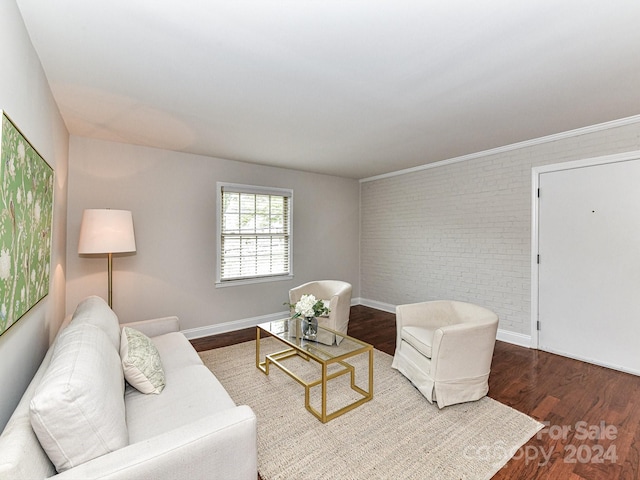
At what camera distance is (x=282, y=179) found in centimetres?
475

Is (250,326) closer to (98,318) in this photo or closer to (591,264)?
(98,318)

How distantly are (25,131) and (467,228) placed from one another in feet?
14.3

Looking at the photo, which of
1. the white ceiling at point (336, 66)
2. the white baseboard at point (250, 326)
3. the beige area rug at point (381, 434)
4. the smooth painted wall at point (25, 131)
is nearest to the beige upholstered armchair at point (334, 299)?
the beige area rug at point (381, 434)

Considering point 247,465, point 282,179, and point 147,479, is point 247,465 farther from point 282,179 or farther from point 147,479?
point 282,179

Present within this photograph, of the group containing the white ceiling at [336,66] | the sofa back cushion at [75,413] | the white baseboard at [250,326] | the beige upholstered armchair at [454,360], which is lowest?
the white baseboard at [250,326]

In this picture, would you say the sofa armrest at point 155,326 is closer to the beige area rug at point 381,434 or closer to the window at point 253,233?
the beige area rug at point 381,434

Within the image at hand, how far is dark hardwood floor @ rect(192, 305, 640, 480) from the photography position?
5.78 feet

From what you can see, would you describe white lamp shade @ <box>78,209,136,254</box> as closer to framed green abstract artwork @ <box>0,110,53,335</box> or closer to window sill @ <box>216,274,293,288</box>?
framed green abstract artwork @ <box>0,110,53,335</box>

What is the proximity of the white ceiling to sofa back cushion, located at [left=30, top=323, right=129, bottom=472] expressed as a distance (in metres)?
1.63

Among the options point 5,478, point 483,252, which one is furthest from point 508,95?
point 5,478

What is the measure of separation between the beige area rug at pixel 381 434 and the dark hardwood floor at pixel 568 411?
0.13 m

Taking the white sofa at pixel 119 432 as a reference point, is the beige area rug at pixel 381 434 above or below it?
below

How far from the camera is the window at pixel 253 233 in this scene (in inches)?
167

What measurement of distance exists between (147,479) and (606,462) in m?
2.44
